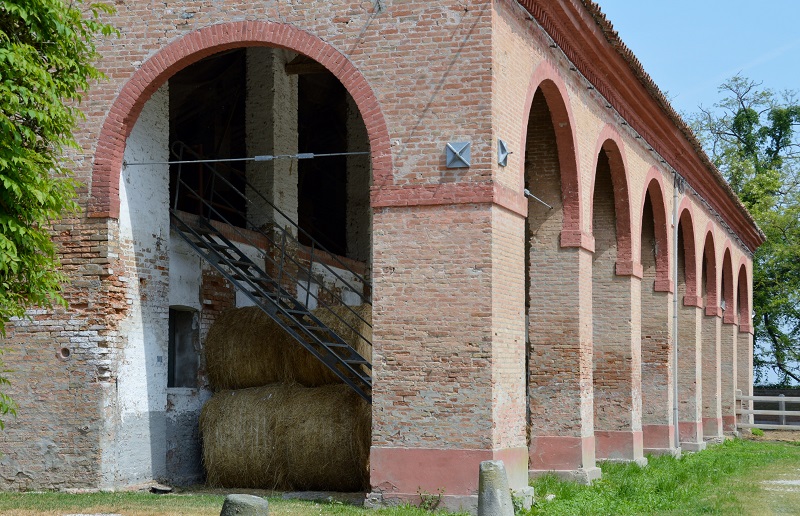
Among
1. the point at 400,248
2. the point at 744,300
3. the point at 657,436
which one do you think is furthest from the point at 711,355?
the point at 400,248

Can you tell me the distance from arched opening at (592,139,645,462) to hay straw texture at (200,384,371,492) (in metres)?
6.46

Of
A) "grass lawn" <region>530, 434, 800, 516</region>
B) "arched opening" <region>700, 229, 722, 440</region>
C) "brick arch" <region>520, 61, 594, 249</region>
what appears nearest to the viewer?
"grass lawn" <region>530, 434, 800, 516</region>

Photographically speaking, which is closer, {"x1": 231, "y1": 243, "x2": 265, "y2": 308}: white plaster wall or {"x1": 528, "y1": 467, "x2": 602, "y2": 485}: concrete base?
{"x1": 528, "y1": 467, "x2": 602, "y2": 485}: concrete base

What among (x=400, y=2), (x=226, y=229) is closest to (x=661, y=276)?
(x=226, y=229)

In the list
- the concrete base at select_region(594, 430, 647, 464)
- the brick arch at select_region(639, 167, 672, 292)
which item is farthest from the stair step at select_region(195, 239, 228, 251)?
the brick arch at select_region(639, 167, 672, 292)

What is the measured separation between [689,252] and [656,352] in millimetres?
5531

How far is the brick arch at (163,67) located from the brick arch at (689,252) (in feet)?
49.2

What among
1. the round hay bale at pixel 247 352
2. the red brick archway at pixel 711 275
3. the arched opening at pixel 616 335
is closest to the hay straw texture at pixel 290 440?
the round hay bale at pixel 247 352

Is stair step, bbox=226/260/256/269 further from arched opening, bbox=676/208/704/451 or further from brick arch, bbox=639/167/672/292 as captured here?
arched opening, bbox=676/208/704/451

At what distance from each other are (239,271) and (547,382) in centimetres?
500

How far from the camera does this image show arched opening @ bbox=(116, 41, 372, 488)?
14.6 meters

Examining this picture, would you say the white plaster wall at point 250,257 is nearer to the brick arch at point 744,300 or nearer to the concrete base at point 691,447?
the concrete base at point 691,447

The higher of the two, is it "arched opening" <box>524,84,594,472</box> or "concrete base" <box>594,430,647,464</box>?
"arched opening" <box>524,84,594,472</box>

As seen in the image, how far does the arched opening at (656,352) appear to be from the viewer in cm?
2297
